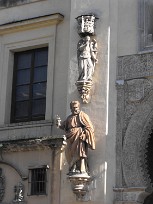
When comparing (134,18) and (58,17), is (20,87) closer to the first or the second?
(58,17)

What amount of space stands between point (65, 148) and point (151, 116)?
6.69 ft

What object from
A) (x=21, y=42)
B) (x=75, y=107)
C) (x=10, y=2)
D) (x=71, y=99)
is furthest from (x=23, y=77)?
(x=75, y=107)

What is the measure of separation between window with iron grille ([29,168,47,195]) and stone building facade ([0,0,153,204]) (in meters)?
0.02

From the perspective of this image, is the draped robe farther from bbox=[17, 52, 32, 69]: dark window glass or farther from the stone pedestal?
bbox=[17, 52, 32, 69]: dark window glass

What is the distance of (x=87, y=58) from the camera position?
574 inches

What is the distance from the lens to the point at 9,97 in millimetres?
16281

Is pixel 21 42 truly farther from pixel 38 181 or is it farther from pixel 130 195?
pixel 130 195

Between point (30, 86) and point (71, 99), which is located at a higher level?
point (30, 86)

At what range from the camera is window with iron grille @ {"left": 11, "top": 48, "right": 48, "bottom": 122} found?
52.2 feet

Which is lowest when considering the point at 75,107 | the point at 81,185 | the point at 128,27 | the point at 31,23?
the point at 81,185

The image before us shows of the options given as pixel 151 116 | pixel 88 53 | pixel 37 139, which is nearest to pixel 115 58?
pixel 88 53

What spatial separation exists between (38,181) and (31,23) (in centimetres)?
405

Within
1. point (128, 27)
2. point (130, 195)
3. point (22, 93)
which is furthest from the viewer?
point (22, 93)

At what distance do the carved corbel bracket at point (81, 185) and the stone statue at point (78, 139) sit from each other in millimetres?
129
